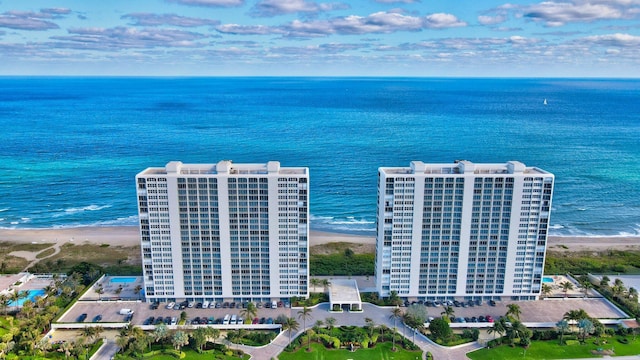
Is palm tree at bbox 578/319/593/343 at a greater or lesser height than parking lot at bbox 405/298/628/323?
greater

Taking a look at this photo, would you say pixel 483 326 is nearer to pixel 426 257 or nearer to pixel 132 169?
pixel 426 257

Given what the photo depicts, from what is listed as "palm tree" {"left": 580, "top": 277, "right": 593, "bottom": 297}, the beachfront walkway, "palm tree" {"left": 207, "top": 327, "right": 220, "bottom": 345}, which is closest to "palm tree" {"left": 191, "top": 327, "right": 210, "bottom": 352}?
"palm tree" {"left": 207, "top": 327, "right": 220, "bottom": 345}

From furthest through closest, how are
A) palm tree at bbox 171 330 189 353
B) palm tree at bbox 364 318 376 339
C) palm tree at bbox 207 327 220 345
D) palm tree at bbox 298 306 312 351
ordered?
1. palm tree at bbox 298 306 312 351
2. palm tree at bbox 364 318 376 339
3. palm tree at bbox 207 327 220 345
4. palm tree at bbox 171 330 189 353

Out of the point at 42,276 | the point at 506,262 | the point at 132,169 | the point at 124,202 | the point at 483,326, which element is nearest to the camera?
the point at 483,326

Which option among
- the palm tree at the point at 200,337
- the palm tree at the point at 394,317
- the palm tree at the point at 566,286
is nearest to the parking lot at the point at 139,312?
the palm tree at the point at 200,337

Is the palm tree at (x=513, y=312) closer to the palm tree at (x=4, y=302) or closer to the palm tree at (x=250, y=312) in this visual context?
the palm tree at (x=250, y=312)

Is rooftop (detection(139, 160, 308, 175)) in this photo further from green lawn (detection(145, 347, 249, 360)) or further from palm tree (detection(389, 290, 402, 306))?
green lawn (detection(145, 347, 249, 360))

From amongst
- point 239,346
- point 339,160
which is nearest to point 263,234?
point 239,346
